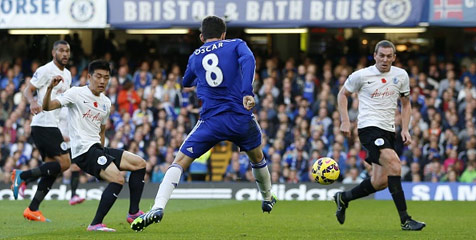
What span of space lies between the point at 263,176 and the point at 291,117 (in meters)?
11.7

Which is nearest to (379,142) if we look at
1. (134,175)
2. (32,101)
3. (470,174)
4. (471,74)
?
(134,175)

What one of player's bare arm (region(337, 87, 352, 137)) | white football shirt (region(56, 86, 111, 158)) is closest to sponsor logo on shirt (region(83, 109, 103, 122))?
white football shirt (region(56, 86, 111, 158))

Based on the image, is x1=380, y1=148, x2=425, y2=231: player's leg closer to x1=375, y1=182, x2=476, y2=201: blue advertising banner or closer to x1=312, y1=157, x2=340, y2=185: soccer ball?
x1=312, y1=157, x2=340, y2=185: soccer ball

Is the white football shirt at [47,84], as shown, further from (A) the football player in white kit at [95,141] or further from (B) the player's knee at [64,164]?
(A) the football player in white kit at [95,141]

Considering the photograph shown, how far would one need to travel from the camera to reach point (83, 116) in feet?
38.0

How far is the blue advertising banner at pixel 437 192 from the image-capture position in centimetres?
Result: 1952

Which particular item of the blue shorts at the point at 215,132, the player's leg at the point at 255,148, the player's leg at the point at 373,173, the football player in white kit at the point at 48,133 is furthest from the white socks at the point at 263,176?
the football player in white kit at the point at 48,133

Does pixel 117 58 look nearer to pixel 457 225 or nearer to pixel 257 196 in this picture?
pixel 257 196

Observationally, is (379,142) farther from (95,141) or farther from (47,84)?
(47,84)

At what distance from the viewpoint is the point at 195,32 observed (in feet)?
83.4

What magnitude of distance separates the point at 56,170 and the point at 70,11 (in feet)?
32.6

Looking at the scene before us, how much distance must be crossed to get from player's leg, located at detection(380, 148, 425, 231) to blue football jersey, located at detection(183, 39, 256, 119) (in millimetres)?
2288

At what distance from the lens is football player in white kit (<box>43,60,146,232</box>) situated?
11312 millimetres

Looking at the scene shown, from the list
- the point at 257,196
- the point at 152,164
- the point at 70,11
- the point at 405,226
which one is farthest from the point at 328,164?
the point at 70,11
